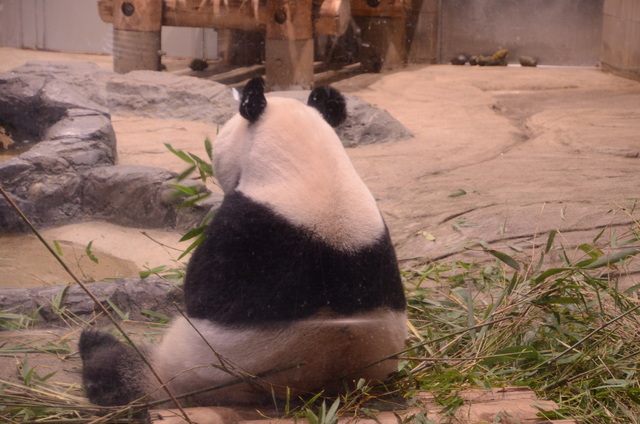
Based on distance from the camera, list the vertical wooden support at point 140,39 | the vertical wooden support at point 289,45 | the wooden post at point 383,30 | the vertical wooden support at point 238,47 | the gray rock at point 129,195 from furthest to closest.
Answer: the wooden post at point 383,30, the vertical wooden support at point 289,45, the vertical wooden support at point 140,39, the vertical wooden support at point 238,47, the gray rock at point 129,195

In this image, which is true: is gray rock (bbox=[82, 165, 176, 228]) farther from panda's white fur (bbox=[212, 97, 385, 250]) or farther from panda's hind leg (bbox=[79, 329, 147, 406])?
panda's white fur (bbox=[212, 97, 385, 250])

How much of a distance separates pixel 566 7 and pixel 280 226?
21.2 ft

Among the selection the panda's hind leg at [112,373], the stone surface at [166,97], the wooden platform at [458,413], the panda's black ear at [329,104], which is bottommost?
the wooden platform at [458,413]

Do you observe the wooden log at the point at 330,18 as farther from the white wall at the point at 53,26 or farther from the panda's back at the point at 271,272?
the panda's back at the point at 271,272

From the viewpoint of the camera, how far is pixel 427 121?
543cm

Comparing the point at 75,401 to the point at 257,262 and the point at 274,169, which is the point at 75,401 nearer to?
the point at 257,262

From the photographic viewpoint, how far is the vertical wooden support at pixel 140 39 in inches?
190

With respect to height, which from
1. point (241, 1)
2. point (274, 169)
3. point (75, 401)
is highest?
point (241, 1)

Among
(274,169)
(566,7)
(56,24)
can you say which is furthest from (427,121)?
(274,169)

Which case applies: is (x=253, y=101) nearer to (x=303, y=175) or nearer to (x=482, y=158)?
(x=303, y=175)

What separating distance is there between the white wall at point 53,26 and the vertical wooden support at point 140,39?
7.35ft

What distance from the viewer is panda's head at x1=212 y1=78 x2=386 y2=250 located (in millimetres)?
1453

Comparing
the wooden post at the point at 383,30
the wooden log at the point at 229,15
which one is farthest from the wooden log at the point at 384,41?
the wooden log at the point at 229,15

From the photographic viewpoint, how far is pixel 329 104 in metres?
1.72
